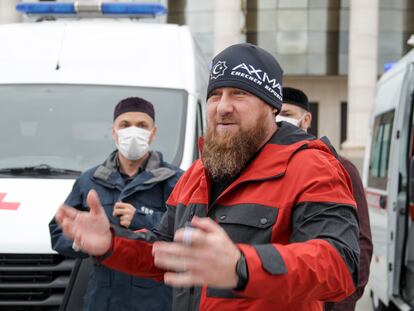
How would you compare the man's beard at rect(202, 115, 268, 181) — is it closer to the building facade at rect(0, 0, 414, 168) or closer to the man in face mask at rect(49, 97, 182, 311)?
the man in face mask at rect(49, 97, 182, 311)

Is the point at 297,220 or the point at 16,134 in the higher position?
the point at 297,220

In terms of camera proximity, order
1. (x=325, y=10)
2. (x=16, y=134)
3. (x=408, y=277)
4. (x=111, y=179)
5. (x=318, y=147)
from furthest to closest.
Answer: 1. (x=325, y=10)
2. (x=408, y=277)
3. (x=16, y=134)
4. (x=111, y=179)
5. (x=318, y=147)

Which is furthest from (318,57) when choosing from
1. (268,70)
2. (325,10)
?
(268,70)

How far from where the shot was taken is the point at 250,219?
2.10 metres

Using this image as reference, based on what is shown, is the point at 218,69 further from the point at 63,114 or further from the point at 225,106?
the point at 63,114

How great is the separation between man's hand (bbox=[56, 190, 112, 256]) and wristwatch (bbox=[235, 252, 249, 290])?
2.15 ft

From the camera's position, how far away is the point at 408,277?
6.30 m

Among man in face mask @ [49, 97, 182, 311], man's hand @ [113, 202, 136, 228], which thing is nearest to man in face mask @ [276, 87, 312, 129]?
man in face mask @ [49, 97, 182, 311]

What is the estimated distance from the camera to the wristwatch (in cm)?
173

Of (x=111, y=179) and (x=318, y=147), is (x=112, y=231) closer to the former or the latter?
(x=318, y=147)

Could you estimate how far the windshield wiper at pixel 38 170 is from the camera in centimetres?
464

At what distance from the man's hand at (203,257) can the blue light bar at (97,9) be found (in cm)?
566

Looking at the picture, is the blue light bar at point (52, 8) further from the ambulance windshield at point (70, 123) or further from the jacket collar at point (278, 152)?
the jacket collar at point (278, 152)

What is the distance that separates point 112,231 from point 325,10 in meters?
33.9
